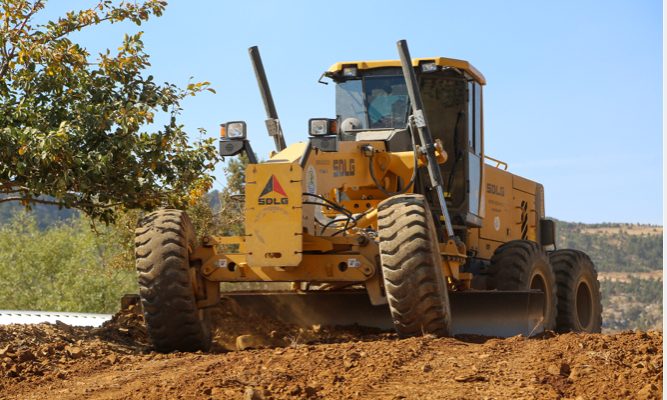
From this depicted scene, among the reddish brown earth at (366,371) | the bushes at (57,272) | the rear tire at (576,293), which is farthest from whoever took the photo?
the bushes at (57,272)

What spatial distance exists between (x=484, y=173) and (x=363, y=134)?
2.24 meters

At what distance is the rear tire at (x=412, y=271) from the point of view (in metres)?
9.45

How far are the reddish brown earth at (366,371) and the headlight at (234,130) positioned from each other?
2.16m

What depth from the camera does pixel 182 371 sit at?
8.09 metres

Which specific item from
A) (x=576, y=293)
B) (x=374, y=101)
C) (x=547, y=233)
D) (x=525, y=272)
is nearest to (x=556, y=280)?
(x=576, y=293)

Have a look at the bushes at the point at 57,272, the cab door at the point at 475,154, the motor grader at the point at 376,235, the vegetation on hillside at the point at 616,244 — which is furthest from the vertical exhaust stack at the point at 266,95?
the vegetation on hillside at the point at 616,244

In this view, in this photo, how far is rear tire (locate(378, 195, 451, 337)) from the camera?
31.0ft

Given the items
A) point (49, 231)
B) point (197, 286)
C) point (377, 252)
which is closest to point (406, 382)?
point (377, 252)

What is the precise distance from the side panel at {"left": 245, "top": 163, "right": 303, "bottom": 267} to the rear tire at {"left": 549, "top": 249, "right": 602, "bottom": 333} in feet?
19.2

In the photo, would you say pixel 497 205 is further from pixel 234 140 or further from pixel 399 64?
pixel 234 140

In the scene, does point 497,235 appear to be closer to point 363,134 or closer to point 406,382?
point 363,134

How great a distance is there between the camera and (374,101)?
12750 millimetres

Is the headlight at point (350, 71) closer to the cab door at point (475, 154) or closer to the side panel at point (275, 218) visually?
the cab door at point (475, 154)

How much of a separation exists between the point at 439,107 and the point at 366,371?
19.8 feet
